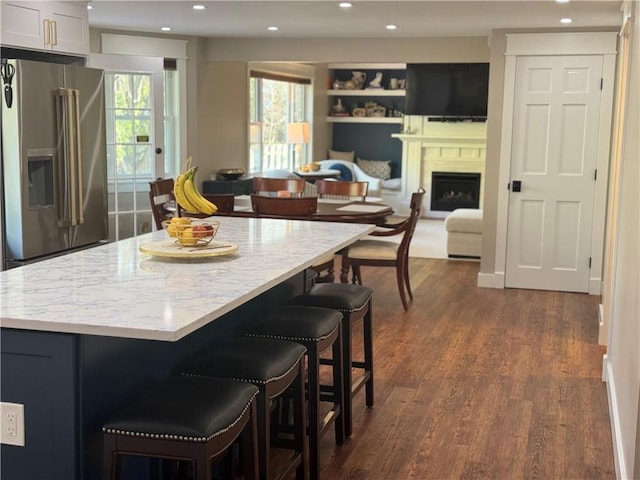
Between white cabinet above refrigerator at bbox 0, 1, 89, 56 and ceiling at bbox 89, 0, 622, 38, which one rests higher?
ceiling at bbox 89, 0, 622, 38

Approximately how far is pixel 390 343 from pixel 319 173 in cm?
573

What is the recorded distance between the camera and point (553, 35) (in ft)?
21.6

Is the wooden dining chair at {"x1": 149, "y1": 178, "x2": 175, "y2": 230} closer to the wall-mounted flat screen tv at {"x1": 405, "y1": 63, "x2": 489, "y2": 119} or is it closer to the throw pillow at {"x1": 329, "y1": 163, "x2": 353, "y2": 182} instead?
the wall-mounted flat screen tv at {"x1": 405, "y1": 63, "x2": 489, "y2": 119}

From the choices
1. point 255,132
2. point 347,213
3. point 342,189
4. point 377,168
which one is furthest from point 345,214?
point 377,168

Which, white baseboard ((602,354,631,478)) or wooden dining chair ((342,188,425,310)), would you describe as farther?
wooden dining chair ((342,188,425,310))

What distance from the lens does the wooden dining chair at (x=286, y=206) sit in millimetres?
5605

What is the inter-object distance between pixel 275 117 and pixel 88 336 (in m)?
9.38

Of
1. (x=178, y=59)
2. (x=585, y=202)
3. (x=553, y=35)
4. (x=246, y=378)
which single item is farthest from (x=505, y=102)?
(x=246, y=378)

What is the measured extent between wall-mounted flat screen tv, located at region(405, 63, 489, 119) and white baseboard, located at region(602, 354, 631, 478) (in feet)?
21.3

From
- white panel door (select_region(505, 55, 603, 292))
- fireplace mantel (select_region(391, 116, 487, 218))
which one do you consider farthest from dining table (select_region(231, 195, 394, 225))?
fireplace mantel (select_region(391, 116, 487, 218))

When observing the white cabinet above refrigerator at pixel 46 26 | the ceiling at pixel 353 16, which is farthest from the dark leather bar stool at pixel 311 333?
the ceiling at pixel 353 16

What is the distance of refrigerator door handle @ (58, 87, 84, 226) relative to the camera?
16.9ft

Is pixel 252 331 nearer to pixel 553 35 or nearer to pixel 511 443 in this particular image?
pixel 511 443

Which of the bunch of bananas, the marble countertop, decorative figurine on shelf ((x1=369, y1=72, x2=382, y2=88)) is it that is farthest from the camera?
decorative figurine on shelf ((x1=369, y1=72, x2=382, y2=88))
